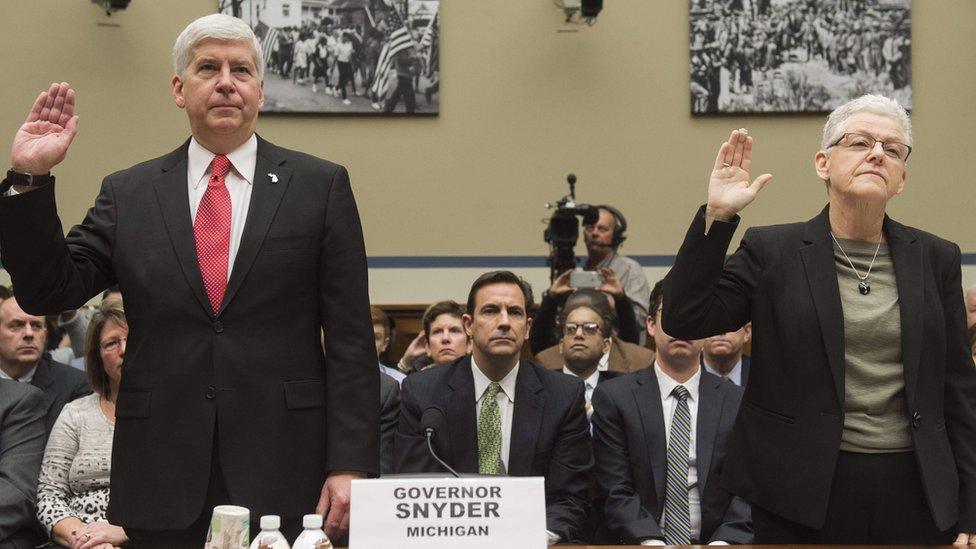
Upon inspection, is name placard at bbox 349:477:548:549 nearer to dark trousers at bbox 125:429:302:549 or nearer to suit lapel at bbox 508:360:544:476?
dark trousers at bbox 125:429:302:549

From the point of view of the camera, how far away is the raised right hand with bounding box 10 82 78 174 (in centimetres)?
200

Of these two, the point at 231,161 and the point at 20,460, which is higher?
the point at 231,161

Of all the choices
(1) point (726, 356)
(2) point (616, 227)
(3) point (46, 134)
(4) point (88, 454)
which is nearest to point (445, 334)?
(1) point (726, 356)

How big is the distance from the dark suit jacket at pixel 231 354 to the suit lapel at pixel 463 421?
1.37 metres

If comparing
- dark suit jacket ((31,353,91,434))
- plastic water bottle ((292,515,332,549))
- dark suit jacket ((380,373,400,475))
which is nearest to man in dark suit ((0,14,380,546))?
plastic water bottle ((292,515,332,549))

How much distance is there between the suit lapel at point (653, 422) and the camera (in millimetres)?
3377

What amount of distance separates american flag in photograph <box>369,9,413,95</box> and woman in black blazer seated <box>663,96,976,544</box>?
5.26 meters

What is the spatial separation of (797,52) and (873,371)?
5.55 m

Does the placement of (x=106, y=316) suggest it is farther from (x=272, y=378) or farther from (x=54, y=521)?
(x=272, y=378)

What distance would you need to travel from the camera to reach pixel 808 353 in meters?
2.29

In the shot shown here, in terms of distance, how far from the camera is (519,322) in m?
3.77

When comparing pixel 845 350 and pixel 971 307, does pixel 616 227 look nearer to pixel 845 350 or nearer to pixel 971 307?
pixel 971 307

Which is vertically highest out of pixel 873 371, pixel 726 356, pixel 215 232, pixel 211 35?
pixel 211 35

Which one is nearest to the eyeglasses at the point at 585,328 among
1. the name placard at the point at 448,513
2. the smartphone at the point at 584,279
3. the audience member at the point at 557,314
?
the audience member at the point at 557,314
